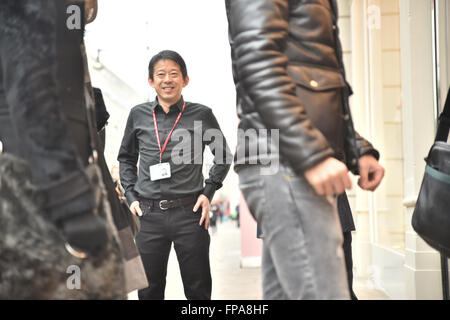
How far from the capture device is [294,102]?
4.04 ft

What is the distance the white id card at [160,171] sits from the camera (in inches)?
119

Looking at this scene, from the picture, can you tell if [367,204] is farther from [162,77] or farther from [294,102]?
[294,102]

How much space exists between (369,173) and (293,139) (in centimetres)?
39

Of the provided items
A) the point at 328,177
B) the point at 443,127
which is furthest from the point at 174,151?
the point at 328,177

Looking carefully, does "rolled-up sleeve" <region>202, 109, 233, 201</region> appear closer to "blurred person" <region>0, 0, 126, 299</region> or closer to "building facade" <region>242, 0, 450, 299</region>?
"building facade" <region>242, 0, 450, 299</region>

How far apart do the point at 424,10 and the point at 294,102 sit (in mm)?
2797

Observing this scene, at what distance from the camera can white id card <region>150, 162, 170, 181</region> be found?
3031 millimetres

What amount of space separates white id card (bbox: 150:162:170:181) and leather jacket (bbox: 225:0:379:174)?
1676 mm

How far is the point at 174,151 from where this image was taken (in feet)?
10.2

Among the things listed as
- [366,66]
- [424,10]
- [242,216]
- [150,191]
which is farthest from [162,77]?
[242,216]

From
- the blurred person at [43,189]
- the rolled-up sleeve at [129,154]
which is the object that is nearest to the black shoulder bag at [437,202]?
the blurred person at [43,189]

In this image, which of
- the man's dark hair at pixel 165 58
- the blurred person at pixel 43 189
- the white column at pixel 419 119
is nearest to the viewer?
the blurred person at pixel 43 189

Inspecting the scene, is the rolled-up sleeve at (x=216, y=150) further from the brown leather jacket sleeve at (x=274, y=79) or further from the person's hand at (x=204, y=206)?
the brown leather jacket sleeve at (x=274, y=79)

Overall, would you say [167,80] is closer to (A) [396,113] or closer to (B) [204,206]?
(B) [204,206]
